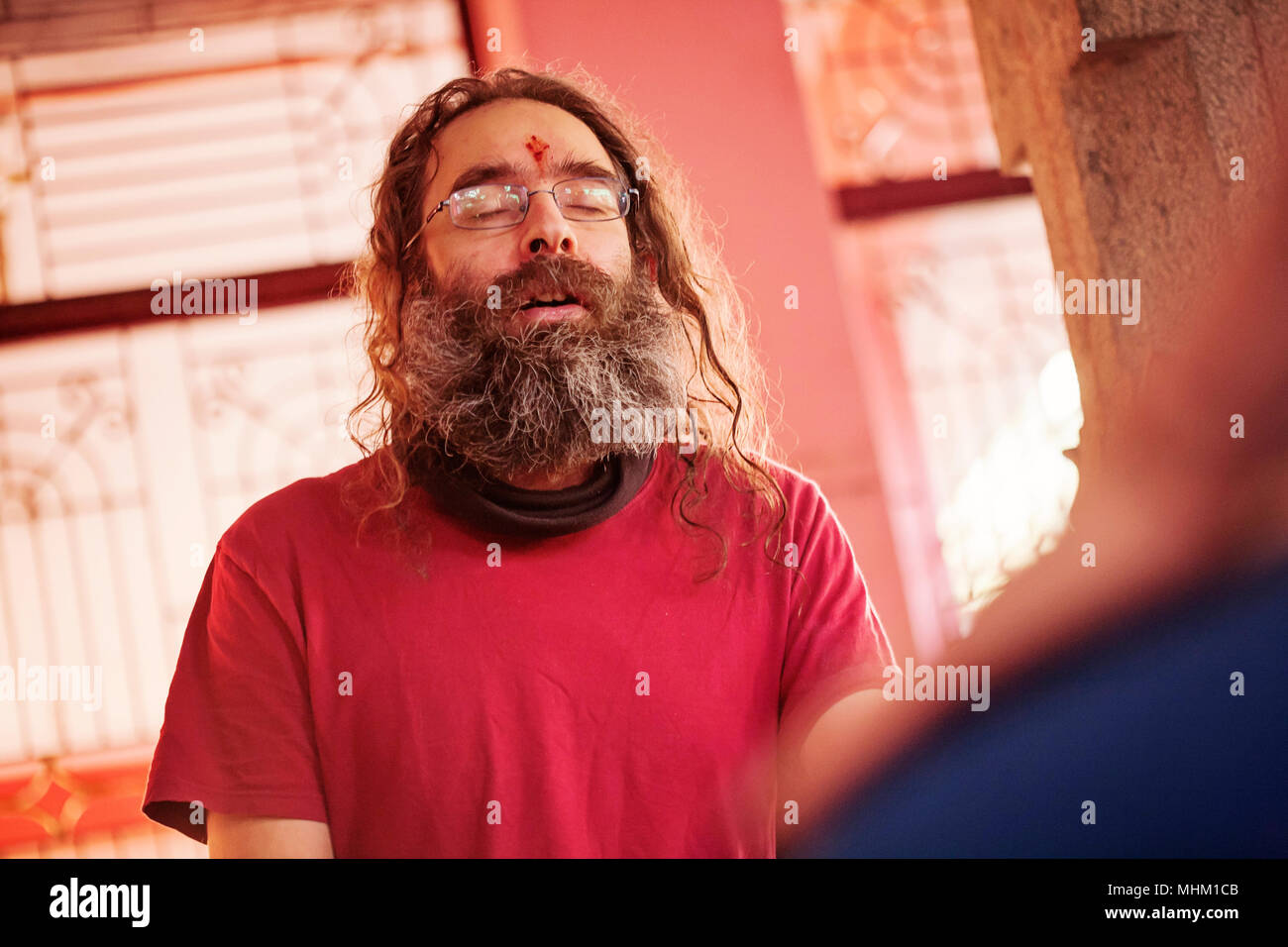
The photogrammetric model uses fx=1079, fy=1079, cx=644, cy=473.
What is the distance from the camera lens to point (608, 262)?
56.5 inches

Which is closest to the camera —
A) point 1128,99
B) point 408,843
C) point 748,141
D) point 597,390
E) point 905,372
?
point 408,843

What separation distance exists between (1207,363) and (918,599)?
1957mm

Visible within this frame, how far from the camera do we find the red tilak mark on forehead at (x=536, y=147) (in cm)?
142

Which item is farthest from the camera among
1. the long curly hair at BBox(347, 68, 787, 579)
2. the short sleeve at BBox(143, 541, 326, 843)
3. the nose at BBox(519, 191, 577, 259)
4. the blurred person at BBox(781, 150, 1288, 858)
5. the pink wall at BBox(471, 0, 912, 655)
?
the pink wall at BBox(471, 0, 912, 655)

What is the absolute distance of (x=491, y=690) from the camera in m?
1.21

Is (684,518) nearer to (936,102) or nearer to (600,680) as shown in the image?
(600,680)

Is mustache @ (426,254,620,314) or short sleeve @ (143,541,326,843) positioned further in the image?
mustache @ (426,254,620,314)

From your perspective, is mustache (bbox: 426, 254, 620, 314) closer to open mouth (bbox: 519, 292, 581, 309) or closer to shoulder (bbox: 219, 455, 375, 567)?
open mouth (bbox: 519, 292, 581, 309)

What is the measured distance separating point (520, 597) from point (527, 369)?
33cm

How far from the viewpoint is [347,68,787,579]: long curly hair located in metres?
1.50

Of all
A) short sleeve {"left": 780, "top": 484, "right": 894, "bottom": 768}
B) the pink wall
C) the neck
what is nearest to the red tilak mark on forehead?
the neck

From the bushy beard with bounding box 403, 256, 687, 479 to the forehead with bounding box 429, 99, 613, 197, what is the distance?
6.0 inches

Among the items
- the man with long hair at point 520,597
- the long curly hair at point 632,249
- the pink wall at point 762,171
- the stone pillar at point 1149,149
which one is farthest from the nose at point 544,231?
the pink wall at point 762,171
